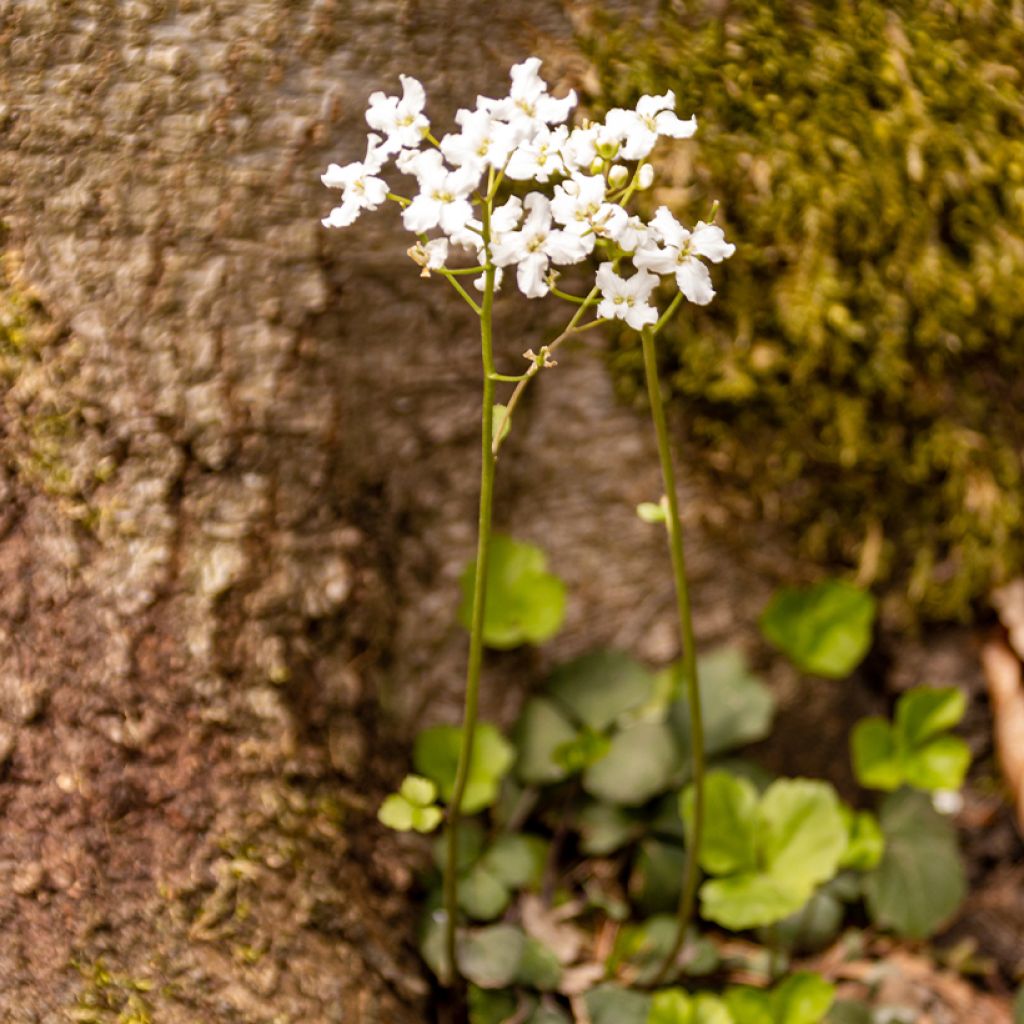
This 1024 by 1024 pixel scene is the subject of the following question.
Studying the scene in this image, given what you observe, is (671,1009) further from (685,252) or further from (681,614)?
(685,252)

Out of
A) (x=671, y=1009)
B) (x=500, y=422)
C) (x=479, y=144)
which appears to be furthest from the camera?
(x=671, y=1009)

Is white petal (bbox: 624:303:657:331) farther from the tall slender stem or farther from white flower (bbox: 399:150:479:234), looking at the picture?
white flower (bbox: 399:150:479:234)

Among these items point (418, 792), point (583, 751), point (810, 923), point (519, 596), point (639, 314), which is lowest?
point (810, 923)

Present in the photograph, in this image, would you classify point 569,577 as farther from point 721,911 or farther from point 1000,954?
point 1000,954

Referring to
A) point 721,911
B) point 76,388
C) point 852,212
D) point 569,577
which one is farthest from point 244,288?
point 721,911

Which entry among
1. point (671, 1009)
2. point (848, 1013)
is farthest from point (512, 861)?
point (848, 1013)

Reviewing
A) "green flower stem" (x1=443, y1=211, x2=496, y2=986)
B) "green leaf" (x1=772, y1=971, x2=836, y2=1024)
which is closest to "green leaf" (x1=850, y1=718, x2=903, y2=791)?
"green leaf" (x1=772, y1=971, x2=836, y2=1024)

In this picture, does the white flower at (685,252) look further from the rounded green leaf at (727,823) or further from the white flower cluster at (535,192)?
the rounded green leaf at (727,823)
